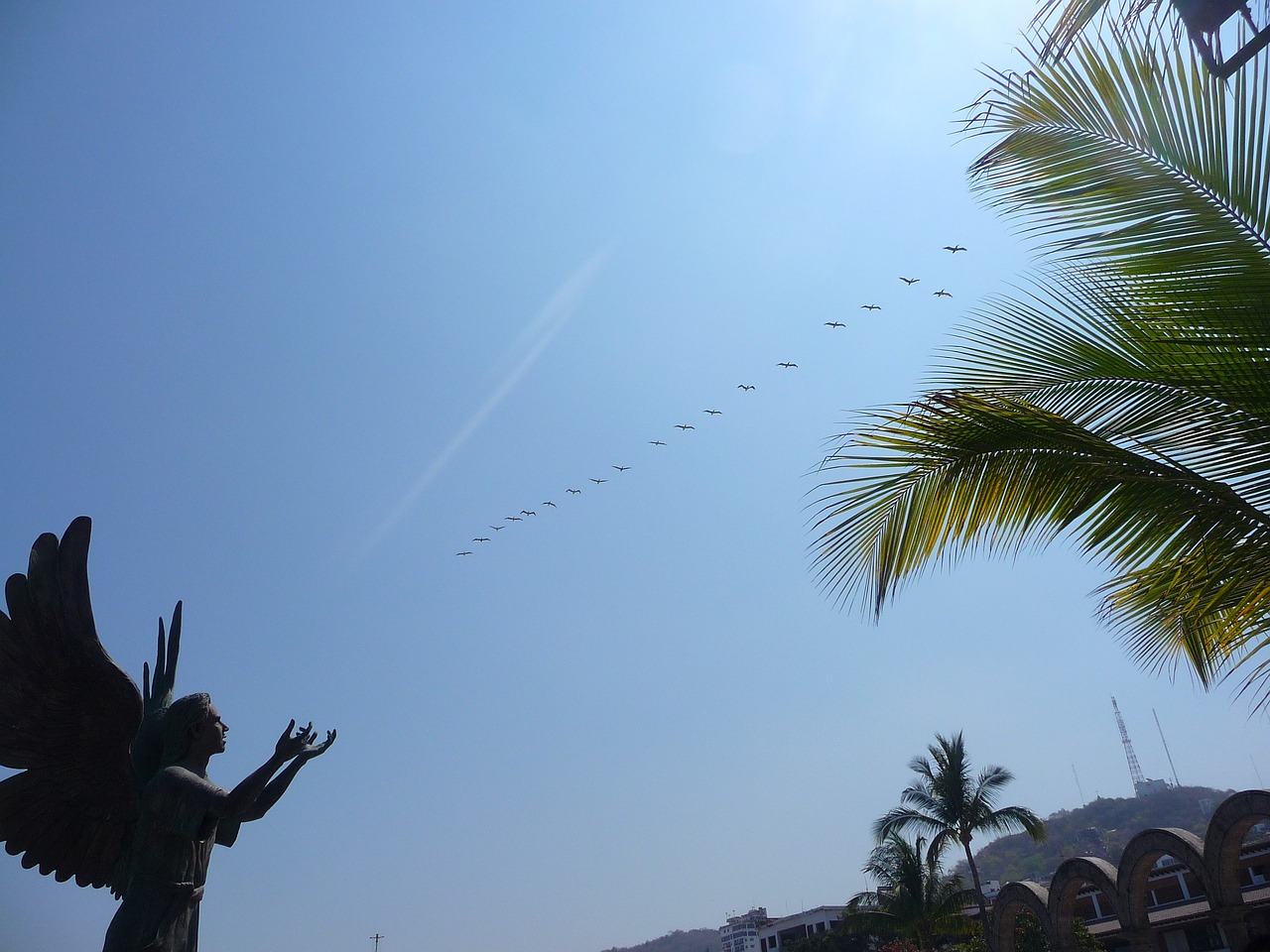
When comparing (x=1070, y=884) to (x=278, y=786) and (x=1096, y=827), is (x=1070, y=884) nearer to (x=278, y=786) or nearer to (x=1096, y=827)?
(x=278, y=786)

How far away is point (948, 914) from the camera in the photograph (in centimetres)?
3306

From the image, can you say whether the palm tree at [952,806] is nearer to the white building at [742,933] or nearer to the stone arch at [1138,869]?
the stone arch at [1138,869]

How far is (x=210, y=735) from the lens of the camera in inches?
225

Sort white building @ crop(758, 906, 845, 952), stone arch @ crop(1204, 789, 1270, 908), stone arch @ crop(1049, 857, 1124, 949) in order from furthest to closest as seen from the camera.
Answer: white building @ crop(758, 906, 845, 952), stone arch @ crop(1049, 857, 1124, 949), stone arch @ crop(1204, 789, 1270, 908)

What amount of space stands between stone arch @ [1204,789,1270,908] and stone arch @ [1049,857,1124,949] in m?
3.30

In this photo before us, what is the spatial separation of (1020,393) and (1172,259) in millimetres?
980

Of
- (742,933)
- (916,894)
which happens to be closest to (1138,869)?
(916,894)

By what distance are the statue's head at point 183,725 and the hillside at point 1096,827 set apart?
135m

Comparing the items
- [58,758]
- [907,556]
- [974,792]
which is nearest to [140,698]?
[58,758]

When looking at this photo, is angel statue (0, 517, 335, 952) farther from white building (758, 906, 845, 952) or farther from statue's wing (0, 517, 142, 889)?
white building (758, 906, 845, 952)

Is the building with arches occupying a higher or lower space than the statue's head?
lower

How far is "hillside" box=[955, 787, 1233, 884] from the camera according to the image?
130 m

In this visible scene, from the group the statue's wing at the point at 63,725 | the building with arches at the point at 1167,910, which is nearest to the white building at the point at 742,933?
the building with arches at the point at 1167,910

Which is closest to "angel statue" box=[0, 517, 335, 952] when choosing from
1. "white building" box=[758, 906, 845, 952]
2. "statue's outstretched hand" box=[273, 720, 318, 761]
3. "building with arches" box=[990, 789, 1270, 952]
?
"statue's outstretched hand" box=[273, 720, 318, 761]
